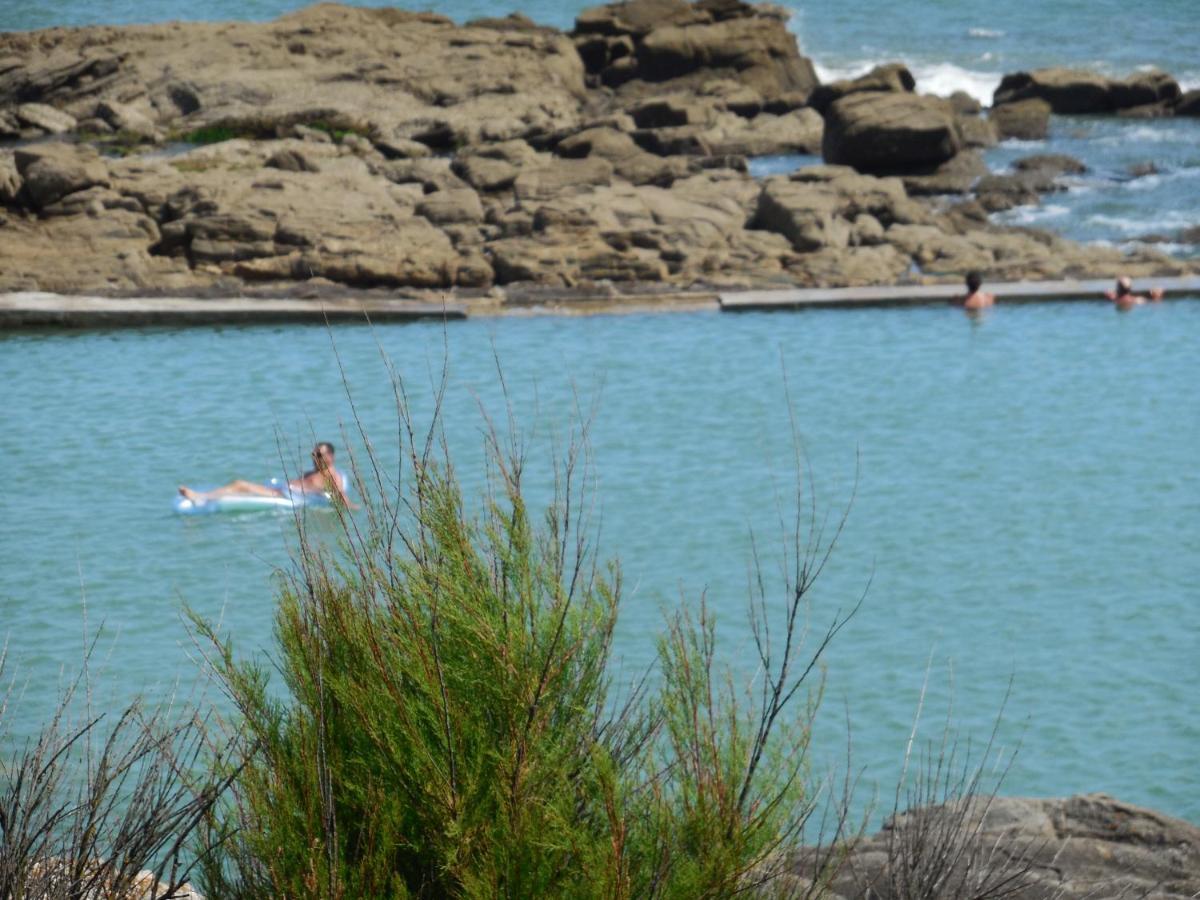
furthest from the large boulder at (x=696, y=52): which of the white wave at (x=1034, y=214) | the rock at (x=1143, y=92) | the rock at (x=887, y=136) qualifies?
the white wave at (x=1034, y=214)

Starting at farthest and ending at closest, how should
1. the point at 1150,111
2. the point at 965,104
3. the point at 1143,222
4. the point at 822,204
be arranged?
the point at 965,104 < the point at 1150,111 < the point at 1143,222 < the point at 822,204

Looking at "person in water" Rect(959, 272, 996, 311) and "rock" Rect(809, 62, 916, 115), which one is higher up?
"rock" Rect(809, 62, 916, 115)

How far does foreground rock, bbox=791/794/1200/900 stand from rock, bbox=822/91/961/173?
26085 millimetres

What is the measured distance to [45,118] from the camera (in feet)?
117

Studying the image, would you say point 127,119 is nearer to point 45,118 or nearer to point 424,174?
point 45,118

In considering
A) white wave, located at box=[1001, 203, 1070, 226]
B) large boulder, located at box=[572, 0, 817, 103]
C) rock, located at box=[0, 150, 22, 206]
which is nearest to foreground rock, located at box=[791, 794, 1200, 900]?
rock, located at box=[0, 150, 22, 206]

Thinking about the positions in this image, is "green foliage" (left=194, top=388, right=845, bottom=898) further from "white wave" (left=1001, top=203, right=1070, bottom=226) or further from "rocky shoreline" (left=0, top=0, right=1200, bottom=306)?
"white wave" (left=1001, top=203, right=1070, bottom=226)

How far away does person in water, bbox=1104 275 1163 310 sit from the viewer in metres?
19.7

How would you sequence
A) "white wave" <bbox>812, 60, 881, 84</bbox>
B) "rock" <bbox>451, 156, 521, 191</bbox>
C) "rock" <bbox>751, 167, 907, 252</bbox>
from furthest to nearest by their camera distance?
"white wave" <bbox>812, 60, 881, 84</bbox>
"rock" <bbox>451, 156, 521, 191</bbox>
"rock" <bbox>751, 167, 907, 252</bbox>

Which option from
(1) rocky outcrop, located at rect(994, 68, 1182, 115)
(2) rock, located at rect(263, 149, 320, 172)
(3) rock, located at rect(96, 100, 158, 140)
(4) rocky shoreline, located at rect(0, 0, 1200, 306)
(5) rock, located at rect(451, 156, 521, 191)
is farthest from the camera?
(1) rocky outcrop, located at rect(994, 68, 1182, 115)

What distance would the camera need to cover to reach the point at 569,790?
425 centimetres

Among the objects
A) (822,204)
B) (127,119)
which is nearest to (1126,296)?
(822,204)

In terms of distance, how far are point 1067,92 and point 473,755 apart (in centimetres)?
4205

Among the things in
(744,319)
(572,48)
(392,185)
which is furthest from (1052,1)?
(744,319)
